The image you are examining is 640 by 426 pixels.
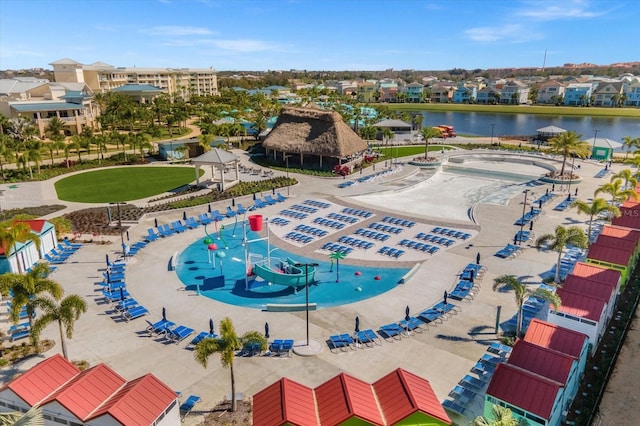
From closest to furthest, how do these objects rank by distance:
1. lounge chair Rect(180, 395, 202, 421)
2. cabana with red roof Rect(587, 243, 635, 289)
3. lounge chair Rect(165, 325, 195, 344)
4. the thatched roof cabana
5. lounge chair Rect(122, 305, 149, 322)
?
1. lounge chair Rect(180, 395, 202, 421)
2. lounge chair Rect(165, 325, 195, 344)
3. lounge chair Rect(122, 305, 149, 322)
4. cabana with red roof Rect(587, 243, 635, 289)
5. the thatched roof cabana

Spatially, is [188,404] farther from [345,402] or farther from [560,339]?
[560,339]

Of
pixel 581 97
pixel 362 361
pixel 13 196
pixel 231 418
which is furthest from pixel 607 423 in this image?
pixel 581 97

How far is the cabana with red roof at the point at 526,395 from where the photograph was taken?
16234 millimetres

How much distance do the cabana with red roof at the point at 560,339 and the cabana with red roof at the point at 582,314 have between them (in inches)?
58.1

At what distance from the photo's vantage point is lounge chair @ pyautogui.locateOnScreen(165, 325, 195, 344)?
2418cm

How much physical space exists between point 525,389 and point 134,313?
21.5m

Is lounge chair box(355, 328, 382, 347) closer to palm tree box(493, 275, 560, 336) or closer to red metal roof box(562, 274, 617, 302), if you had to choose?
palm tree box(493, 275, 560, 336)

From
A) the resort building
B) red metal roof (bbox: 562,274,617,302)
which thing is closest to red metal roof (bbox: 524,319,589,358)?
red metal roof (bbox: 562,274,617,302)

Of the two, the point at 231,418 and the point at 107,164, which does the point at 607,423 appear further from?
the point at 107,164

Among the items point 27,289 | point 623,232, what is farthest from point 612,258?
point 27,289

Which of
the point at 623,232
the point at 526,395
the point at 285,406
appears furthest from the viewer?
the point at 623,232

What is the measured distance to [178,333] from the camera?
24.3 m

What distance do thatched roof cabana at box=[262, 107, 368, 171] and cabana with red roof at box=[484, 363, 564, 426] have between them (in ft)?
151

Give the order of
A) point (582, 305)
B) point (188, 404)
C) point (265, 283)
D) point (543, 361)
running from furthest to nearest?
point (265, 283)
point (582, 305)
point (188, 404)
point (543, 361)
